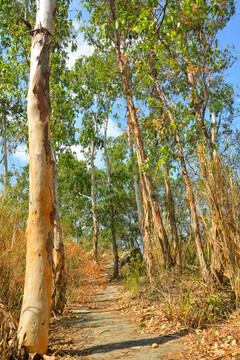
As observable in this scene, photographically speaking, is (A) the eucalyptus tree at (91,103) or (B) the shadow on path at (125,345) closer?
(B) the shadow on path at (125,345)

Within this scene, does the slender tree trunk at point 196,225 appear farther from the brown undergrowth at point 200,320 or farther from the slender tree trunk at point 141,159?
the slender tree trunk at point 141,159

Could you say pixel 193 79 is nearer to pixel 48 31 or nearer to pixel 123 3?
pixel 123 3

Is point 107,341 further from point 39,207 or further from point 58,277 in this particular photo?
point 58,277

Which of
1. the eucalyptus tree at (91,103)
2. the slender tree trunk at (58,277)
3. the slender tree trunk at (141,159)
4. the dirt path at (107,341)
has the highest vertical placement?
the eucalyptus tree at (91,103)

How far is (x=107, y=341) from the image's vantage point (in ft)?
12.5

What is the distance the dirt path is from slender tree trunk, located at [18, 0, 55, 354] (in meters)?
0.48

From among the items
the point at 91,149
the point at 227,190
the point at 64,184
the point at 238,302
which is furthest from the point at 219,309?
the point at 64,184

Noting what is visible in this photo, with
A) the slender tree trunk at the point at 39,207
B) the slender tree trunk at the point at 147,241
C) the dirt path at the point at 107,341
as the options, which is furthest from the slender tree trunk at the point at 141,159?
the slender tree trunk at the point at 39,207

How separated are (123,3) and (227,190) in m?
5.86

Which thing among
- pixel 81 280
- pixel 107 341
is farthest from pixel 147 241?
pixel 81 280

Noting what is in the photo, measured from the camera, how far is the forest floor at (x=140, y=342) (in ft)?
9.93

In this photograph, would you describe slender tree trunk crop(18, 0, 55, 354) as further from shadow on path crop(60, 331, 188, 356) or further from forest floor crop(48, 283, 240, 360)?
shadow on path crop(60, 331, 188, 356)

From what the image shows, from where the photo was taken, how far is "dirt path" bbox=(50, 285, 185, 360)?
3.23 metres

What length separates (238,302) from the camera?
3893 mm
